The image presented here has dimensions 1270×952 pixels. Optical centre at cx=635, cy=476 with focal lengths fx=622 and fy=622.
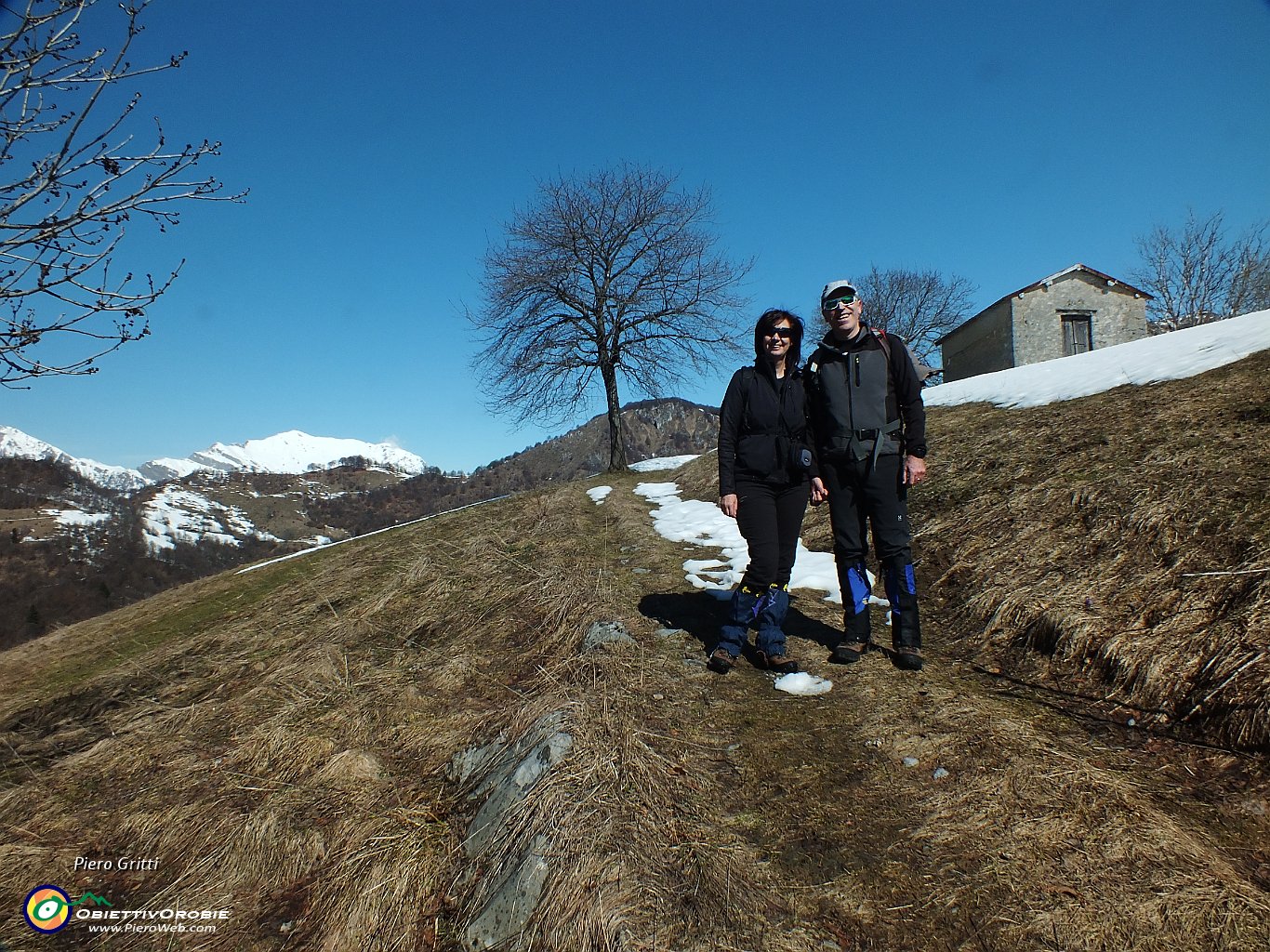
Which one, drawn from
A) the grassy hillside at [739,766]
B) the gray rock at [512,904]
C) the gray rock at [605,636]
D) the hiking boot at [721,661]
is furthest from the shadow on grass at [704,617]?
the gray rock at [512,904]

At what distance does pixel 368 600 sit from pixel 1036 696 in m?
5.71

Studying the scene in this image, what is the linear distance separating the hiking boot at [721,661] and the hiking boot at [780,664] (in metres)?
0.21

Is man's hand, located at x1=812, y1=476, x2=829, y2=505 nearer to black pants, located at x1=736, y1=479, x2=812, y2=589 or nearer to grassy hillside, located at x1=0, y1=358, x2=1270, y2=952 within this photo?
black pants, located at x1=736, y1=479, x2=812, y2=589

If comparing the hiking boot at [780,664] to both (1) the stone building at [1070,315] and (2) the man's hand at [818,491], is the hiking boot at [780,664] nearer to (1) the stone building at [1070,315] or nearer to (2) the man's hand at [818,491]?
(2) the man's hand at [818,491]

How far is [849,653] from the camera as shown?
3963mm

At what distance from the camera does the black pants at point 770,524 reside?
4012 millimetres

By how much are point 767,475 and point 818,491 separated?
344 mm

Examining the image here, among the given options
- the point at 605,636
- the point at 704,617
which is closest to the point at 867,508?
the point at 704,617

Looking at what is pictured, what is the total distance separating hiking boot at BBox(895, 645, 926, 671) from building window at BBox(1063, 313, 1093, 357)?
1079 inches

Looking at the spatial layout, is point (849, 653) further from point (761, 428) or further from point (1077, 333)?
point (1077, 333)

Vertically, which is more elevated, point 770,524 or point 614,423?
point 614,423

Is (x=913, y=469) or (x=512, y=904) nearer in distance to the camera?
(x=512, y=904)

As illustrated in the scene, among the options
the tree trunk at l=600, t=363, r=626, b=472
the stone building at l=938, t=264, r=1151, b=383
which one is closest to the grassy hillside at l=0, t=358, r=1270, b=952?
the tree trunk at l=600, t=363, r=626, b=472

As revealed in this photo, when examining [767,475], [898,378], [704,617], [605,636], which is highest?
[898,378]
